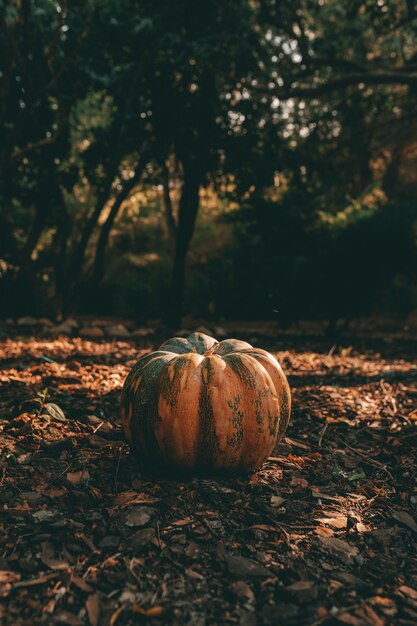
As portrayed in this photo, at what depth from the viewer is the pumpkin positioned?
2.75m

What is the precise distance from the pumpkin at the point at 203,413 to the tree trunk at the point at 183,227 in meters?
6.94

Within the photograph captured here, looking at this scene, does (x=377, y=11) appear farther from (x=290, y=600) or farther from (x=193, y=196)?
(x=290, y=600)

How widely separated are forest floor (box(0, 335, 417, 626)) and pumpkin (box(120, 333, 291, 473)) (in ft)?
0.48

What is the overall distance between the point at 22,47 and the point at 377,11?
5.88m

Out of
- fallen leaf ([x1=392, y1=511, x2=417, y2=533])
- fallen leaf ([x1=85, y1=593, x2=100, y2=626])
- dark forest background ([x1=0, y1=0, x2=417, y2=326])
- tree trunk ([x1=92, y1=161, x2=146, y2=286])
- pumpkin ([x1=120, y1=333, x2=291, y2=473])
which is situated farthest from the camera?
tree trunk ([x1=92, y1=161, x2=146, y2=286])

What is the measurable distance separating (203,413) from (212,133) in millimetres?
7891

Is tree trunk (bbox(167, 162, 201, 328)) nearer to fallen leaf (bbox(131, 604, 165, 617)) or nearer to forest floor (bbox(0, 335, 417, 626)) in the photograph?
forest floor (bbox(0, 335, 417, 626))

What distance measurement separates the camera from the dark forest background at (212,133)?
28.3ft

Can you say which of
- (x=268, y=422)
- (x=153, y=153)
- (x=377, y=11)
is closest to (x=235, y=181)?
(x=153, y=153)

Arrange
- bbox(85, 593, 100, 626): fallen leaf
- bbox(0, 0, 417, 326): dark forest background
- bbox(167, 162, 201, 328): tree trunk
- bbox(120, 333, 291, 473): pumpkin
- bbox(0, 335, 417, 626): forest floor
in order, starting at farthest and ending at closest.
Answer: bbox(167, 162, 201, 328): tree trunk
bbox(0, 0, 417, 326): dark forest background
bbox(120, 333, 291, 473): pumpkin
bbox(0, 335, 417, 626): forest floor
bbox(85, 593, 100, 626): fallen leaf

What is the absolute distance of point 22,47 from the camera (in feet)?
29.9

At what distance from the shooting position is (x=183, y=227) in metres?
9.69

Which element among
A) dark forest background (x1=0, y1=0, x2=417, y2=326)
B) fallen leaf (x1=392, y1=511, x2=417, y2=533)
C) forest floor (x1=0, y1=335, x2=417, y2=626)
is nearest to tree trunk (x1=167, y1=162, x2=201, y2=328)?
dark forest background (x1=0, y1=0, x2=417, y2=326)

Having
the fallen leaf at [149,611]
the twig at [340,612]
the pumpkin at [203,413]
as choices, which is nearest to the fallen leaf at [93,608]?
the fallen leaf at [149,611]
